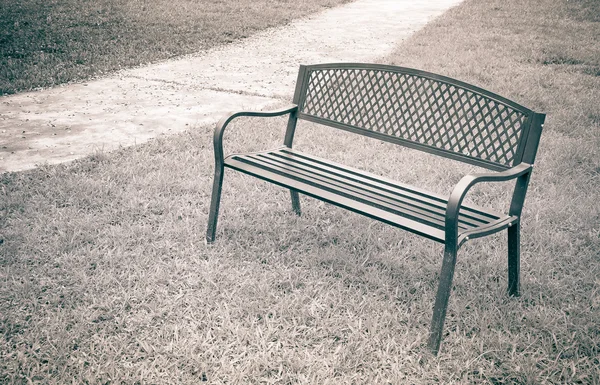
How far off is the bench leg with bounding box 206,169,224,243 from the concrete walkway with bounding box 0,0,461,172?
193 centimetres

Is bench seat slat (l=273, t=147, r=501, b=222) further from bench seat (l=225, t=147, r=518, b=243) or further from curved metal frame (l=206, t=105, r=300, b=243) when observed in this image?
curved metal frame (l=206, t=105, r=300, b=243)

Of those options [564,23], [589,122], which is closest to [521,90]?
[589,122]

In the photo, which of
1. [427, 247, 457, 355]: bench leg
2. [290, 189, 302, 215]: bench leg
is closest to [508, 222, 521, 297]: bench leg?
[427, 247, 457, 355]: bench leg

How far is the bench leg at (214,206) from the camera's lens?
306cm

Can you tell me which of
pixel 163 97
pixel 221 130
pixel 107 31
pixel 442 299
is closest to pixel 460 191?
pixel 442 299

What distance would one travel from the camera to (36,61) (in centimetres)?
770

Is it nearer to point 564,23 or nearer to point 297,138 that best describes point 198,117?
point 297,138

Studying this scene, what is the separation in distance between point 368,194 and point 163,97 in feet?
14.2

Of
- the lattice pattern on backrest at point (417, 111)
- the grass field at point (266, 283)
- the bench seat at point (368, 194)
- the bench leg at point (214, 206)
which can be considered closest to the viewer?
the grass field at point (266, 283)

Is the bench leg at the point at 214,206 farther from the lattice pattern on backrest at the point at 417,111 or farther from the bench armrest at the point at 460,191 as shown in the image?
the bench armrest at the point at 460,191

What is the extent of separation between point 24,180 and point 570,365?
12.1 ft

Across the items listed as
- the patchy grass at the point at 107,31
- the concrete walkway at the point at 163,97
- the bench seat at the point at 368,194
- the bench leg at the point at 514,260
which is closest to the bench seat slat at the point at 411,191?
the bench seat at the point at 368,194

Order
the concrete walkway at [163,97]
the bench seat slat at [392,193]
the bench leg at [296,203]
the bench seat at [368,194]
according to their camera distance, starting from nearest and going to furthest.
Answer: the bench seat at [368,194]
the bench seat slat at [392,193]
the bench leg at [296,203]
the concrete walkway at [163,97]

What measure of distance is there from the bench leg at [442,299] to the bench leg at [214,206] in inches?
56.2
